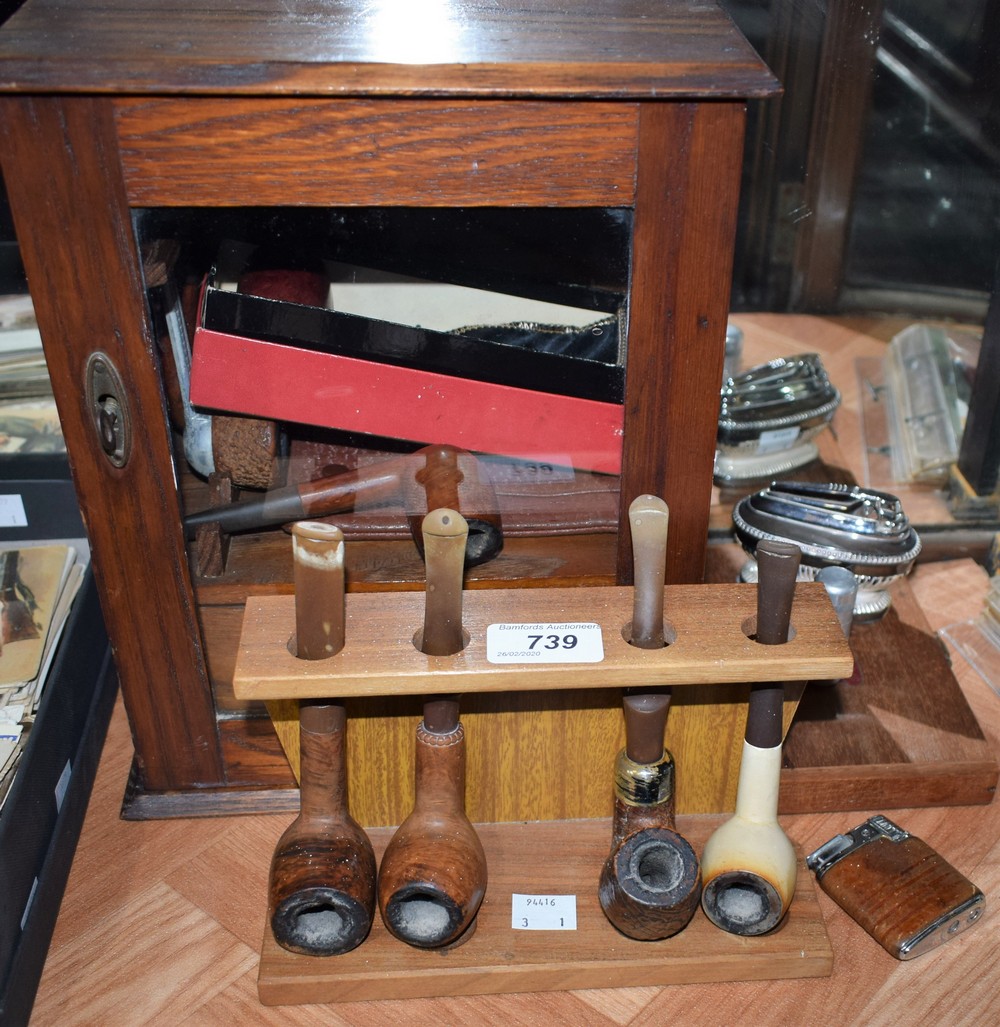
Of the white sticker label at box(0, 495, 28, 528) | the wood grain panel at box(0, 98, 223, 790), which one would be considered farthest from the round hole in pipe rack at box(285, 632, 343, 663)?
the white sticker label at box(0, 495, 28, 528)

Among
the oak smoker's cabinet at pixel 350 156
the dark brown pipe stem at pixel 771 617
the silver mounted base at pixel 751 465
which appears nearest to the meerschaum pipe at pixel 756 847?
the dark brown pipe stem at pixel 771 617

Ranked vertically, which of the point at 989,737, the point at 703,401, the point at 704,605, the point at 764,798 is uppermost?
the point at 703,401

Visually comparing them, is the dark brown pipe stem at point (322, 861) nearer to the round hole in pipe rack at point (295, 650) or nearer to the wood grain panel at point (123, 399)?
the round hole in pipe rack at point (295, 650)

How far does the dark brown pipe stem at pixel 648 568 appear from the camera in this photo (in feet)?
2.29

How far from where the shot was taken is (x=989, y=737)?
1.01 m

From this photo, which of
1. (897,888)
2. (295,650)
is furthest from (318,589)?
(897,888)

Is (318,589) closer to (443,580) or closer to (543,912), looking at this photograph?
(443,580)

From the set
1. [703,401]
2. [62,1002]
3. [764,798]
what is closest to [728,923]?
[764,798]

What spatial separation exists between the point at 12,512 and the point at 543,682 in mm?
630

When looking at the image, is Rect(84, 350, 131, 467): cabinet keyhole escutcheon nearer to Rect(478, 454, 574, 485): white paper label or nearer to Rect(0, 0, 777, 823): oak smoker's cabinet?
Rect(0, 0, 777, 823): oak smoker's cabinet

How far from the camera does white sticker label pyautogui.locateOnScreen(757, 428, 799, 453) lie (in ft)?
3.86

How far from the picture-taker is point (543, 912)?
31.7 inches

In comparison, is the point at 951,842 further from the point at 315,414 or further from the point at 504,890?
the point at 315,414

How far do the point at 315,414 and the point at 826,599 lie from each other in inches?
14.5
